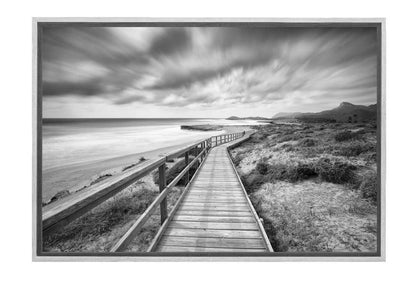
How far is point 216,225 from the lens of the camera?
2350mm

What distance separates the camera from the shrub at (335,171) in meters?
3.29

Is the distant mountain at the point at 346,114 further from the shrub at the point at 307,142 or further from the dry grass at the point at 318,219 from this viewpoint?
the shrub at the point at 307,142

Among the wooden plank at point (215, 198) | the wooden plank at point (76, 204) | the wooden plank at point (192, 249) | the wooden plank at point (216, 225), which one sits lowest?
the wooden plank at point (192, 249)

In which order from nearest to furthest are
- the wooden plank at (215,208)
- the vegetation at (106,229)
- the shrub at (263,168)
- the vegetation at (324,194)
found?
the vegetation at (324,194) < the wooden plank at (215,208) < the vegetation at (106,229) < the shrub at (263,168)

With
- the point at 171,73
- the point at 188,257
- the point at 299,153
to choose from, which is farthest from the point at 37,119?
the point at 299,153

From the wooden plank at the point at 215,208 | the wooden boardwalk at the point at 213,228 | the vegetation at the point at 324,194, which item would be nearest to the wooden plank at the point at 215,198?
the wooden boardwalk at the point at 213,228

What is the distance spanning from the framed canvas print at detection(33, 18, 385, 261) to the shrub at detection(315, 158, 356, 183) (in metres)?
0.02

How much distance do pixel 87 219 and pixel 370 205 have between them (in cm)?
498

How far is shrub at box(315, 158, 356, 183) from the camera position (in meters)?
3.29

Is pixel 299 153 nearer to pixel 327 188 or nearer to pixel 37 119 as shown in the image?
pixel 327 188

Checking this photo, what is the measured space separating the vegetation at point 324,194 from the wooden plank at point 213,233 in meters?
0.59

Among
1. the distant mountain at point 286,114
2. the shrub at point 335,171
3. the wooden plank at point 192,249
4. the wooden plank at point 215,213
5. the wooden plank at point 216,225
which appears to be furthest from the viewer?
the distant mountain at point 286,114

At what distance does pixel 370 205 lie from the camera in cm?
247

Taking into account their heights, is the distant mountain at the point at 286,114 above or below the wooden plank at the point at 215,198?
above
